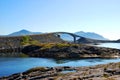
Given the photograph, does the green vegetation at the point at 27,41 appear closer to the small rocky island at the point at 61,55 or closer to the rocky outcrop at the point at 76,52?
the small rocky island at the point at 61,55

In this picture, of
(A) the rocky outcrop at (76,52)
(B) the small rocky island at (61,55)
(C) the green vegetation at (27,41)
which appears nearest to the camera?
(B) the small rocky island at (61,55)

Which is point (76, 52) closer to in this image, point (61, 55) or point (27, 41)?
point (61, 55)

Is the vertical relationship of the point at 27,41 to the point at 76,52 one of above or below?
above

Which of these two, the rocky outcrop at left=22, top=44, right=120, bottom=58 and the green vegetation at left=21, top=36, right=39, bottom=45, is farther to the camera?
the green vegetation at left=21, top=36, right=39, bottom=45

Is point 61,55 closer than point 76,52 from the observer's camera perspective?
Yes

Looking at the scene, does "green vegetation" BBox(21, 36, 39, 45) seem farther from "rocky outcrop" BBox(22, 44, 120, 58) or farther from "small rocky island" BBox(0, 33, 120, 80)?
"rocky outcrop" BBox(22, 44, 120, 58)

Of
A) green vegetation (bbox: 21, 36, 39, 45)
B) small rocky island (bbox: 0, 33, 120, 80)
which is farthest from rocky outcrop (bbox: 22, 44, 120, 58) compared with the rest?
green vegetation (bbox: 21, 36, 39, 45)

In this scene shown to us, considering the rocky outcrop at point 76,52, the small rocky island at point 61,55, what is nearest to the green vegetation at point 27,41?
the small rocky island at point 61,55

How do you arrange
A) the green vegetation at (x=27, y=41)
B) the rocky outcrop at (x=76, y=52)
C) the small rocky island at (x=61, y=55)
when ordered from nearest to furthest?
the small rocky island at (x=61, y=55) → the rocky outcrop at (x=76, y=52) → the green vegetation at (x=27, y=41)

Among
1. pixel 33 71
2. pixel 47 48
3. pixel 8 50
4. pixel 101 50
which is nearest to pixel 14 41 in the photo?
pixel 8 50

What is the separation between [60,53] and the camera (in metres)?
129

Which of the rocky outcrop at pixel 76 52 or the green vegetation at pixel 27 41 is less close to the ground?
the green vegetation at pixel 27 41

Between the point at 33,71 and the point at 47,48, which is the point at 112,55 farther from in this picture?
the point at 33,71

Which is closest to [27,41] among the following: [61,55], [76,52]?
[61,55]
